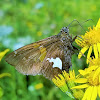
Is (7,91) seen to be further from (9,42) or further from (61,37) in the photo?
(61,37)

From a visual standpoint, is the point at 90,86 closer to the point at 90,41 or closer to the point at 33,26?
the point at 90,41

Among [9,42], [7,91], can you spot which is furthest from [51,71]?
[9,42]

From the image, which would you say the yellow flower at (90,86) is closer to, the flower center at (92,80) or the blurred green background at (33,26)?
the flower center at (92,80)

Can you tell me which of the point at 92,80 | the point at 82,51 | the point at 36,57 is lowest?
the point at 92,80

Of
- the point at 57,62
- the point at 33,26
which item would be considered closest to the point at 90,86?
the point at 57,62

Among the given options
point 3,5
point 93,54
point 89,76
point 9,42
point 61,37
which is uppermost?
point 3,5

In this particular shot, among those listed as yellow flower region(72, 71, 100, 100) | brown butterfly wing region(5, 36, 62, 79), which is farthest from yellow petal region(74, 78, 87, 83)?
brown butterfly wing region(5, 36, 62, 79)

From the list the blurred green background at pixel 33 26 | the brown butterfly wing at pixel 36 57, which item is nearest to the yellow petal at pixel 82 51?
the brown butterfly wing at pixel 36 57
